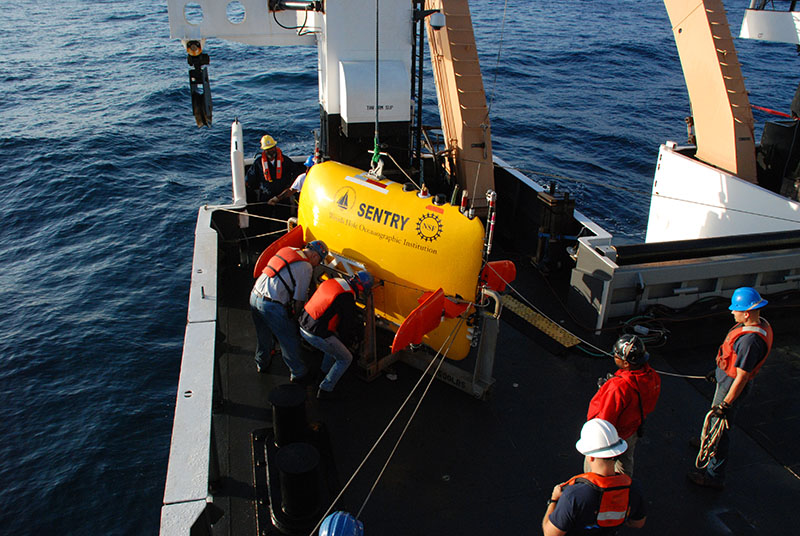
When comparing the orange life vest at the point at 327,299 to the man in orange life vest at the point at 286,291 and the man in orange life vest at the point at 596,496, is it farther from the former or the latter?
the man in orange life vest at the point at 596,496

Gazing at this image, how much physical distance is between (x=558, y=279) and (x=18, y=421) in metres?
8.40

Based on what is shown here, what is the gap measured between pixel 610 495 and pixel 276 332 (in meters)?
3.51

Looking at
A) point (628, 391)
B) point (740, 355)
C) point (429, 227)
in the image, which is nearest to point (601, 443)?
point (628, 391)

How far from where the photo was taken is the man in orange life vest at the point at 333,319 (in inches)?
216

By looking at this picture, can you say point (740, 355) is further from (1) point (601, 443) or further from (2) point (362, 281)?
(2) point (362, 281)

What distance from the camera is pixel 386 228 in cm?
609

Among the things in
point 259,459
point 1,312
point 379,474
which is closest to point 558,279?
point 379,474

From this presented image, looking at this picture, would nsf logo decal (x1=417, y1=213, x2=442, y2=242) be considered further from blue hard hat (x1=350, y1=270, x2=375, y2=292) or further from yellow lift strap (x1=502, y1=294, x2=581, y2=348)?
yellow lift strap (x1=502, y1=294, x2=581, y2=348)

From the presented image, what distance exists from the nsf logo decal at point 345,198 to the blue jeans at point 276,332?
130cm

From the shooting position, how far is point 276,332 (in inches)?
232

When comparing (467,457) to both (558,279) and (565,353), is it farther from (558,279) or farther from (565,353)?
(558,279)

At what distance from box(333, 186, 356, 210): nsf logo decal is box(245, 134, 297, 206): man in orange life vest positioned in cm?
257

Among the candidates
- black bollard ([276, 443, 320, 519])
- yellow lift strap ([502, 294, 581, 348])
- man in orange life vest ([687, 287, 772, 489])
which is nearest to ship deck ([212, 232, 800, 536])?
yellow lift strap ([502, 294, 581, 348])

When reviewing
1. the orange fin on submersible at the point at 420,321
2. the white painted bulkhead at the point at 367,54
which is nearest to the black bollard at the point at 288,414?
the orange fin on submersible at the point at 420,321
